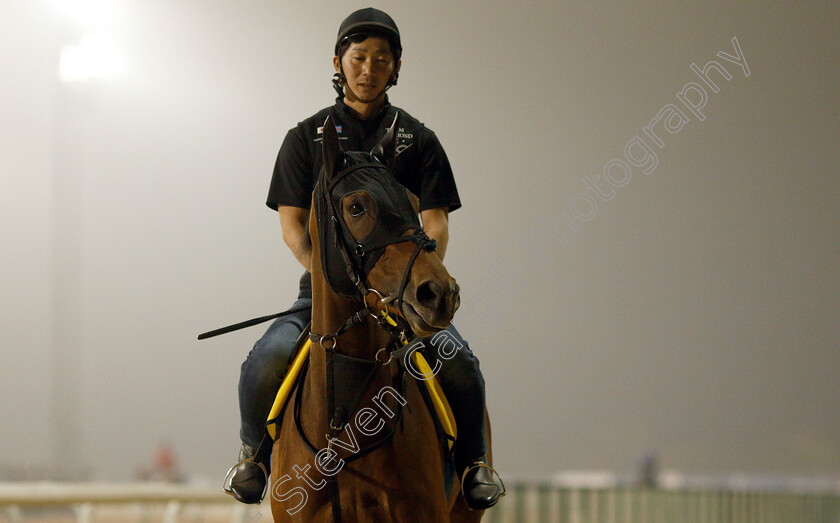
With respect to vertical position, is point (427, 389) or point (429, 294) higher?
point (429, 294)

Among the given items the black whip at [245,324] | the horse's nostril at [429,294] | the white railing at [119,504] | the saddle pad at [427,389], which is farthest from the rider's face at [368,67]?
the white railing at [119,504]

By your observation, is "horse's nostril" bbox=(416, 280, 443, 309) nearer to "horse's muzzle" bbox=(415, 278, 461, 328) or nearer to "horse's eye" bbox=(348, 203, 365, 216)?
"horse's muzzle" bbox=(415, 278, 461, 328)

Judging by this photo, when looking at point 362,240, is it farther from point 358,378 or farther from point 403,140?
point 403,140

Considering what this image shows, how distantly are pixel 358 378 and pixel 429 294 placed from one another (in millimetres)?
478

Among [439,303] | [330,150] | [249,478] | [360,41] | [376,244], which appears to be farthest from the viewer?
[360,41]

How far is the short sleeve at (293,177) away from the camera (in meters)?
2.95

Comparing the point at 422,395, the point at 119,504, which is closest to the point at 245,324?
the point at 422,395

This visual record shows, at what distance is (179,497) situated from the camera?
242 inches

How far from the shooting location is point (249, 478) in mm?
2805

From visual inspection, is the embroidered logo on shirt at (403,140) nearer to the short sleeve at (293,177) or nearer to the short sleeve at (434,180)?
the short sleeve at (434,180)

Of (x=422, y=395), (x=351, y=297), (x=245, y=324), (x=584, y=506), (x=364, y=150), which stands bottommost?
(x=584, y=506)

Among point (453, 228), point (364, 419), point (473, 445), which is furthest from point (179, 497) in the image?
point (364, 419)

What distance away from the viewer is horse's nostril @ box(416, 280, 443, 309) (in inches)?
77.6

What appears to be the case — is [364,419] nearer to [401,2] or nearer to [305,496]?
[305,496]
